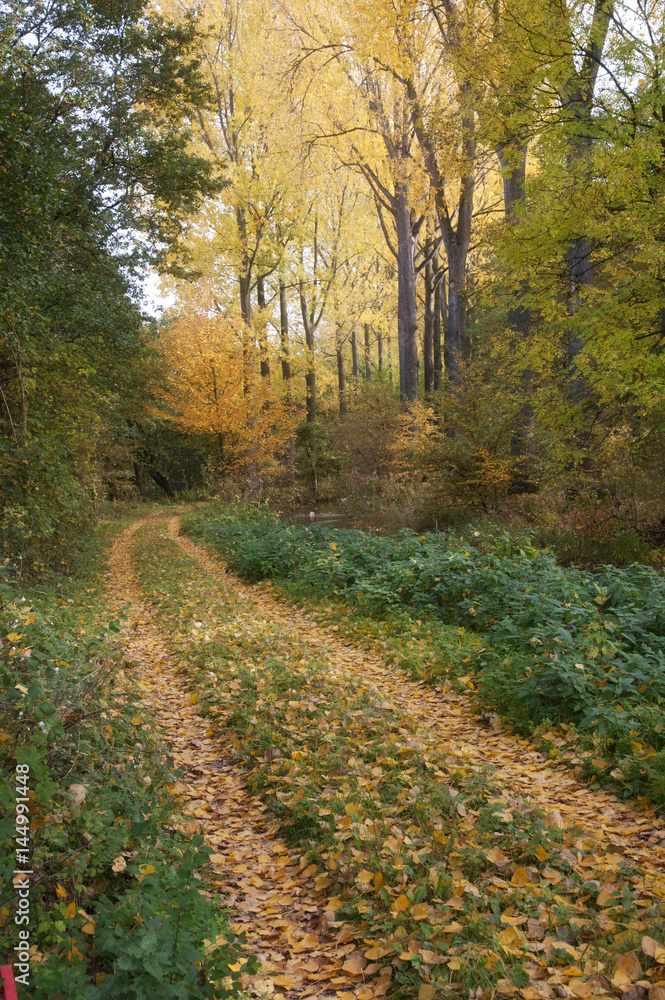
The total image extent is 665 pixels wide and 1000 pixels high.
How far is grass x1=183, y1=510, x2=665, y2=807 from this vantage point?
4324 millimetres

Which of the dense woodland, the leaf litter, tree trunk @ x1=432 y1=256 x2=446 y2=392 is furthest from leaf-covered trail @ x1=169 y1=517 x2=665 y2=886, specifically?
tree trunk @ x1=432 y1=256 x2=446 y2=392

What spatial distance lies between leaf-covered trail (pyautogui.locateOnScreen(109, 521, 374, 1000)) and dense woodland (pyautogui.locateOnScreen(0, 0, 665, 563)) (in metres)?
4.22

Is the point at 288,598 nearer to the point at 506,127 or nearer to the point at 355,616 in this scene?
the point at 355,616

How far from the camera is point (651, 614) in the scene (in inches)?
211

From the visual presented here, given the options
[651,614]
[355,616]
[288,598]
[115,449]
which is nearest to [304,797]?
[651,614]

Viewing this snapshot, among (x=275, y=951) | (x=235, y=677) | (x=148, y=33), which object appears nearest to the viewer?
(x=275, y=951)

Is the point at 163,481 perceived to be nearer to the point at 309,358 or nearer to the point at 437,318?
the point at 309,358

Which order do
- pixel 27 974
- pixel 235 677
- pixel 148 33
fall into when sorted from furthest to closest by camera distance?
pixel 148 33 < pixel 235 677 < pixel 27 974

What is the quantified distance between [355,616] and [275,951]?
5.28 metres

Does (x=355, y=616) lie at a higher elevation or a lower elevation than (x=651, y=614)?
lower

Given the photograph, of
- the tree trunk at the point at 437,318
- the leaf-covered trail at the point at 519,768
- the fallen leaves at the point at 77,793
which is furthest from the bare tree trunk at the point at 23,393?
the tree trunk at the point at 437,318

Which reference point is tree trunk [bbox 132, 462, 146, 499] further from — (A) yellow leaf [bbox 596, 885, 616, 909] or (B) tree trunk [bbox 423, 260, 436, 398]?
(A) yellow leaf [bbox 596, 885, 616, 909]

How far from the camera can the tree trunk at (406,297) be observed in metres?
17.2

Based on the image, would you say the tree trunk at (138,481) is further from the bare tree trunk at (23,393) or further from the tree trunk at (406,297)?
the bare tree trunk at (23,393)
